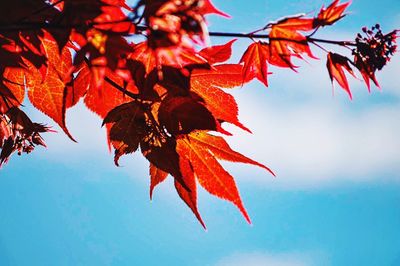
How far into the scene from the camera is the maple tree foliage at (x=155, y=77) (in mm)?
619

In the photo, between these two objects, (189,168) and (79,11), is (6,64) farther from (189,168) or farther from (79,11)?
(189,168)

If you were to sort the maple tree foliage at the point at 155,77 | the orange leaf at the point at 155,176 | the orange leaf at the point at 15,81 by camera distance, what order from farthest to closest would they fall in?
the orange leaf at the point at 155,176
the orange leaf at the point at 15,81
the maple tree foliage at the point at 155,77

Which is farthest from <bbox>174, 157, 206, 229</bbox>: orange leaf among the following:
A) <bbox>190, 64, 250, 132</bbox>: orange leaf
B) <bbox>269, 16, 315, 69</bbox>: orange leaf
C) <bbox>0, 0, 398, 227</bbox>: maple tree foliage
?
<bbox>269, 16, 315, 69</bbox>: orange leaf

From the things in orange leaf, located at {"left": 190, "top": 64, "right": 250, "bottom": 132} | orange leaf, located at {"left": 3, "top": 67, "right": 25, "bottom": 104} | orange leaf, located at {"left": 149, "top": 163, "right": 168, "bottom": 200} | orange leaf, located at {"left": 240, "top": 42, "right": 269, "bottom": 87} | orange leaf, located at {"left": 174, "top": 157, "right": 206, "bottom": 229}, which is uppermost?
orange leaf, located at {"left": 240, "top": 42, "right": 269, "bottom": 87}

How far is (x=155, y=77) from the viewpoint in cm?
73

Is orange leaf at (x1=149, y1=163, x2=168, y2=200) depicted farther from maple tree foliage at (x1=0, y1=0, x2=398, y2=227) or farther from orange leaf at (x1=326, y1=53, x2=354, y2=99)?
orange leaf at (x1=326, y1=53, x2=354, y2=99)

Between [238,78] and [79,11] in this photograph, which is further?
[238,78]

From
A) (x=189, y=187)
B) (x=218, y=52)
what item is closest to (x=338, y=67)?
(x=218, y=52)

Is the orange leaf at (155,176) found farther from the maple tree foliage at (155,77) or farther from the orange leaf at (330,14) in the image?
the orange leaf at (330,14)

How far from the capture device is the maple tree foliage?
619 mm

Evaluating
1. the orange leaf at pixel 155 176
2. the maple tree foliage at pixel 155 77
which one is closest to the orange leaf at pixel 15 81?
the maple tree foliage at pixel 155 77

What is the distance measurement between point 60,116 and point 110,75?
0.11 meters

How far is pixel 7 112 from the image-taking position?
2.88 feet

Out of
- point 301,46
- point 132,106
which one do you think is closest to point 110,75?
point 132,106
